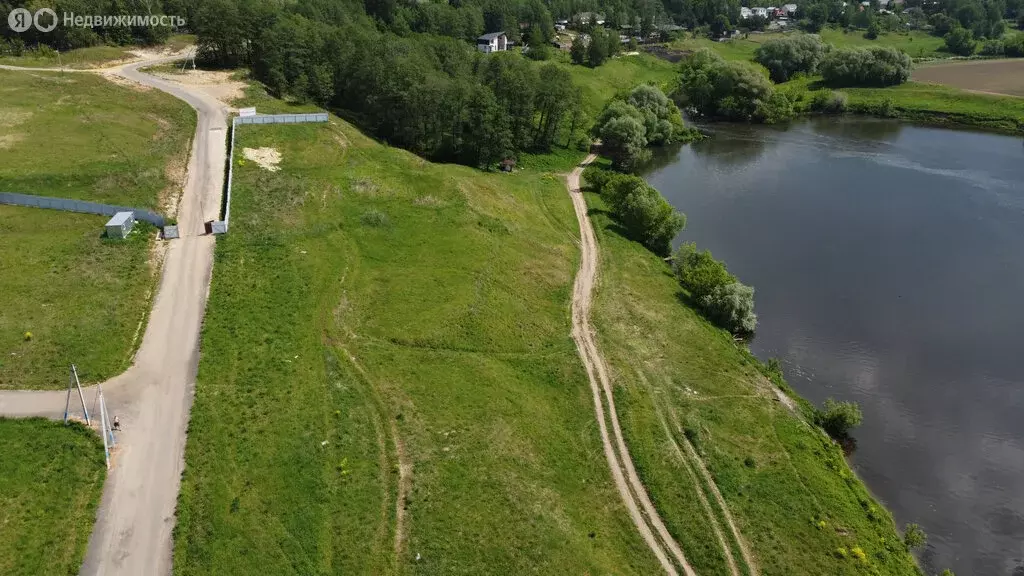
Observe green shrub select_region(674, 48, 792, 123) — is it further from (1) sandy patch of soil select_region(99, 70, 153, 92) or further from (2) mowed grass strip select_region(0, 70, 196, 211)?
(1) sandy patch of soil select_region(99, 70, 153, 92)

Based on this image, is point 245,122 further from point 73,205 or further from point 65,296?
point 65,296

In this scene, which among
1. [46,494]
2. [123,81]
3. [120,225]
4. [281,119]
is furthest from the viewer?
[123,81]

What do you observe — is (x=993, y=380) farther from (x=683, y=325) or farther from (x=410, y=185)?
(x=410, y=185)

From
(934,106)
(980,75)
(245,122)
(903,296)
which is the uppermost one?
(980,75)

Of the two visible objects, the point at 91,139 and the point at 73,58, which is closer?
the point at 91,139

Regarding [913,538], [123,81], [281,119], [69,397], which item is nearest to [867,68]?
[281,119]

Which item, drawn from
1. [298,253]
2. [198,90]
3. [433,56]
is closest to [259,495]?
[298,253]

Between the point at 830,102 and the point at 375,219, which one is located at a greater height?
the point at 830,102
